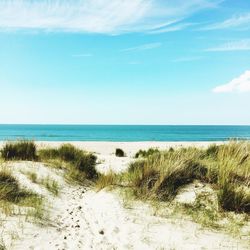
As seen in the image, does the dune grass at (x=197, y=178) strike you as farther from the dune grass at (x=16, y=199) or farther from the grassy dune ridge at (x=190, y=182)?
the dune grass at (x=16, y=199)

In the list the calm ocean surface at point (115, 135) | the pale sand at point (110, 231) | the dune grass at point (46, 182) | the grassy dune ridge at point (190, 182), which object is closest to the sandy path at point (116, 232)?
the pale sand at point (110, 231)

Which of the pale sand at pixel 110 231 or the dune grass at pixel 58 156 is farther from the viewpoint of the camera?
the dune grass at pixel 58 156

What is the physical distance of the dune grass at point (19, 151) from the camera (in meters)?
10.7

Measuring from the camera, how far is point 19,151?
1090cm

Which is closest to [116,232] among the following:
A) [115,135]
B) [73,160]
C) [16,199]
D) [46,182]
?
[16,199]

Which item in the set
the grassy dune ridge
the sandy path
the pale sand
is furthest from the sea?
the sandy path

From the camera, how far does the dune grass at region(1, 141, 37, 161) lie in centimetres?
1070

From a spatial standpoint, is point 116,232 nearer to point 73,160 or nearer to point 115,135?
point 73,160

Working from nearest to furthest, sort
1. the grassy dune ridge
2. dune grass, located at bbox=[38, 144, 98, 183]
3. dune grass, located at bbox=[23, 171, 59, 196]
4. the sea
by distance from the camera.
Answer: the grassy dune ridge → dune grass, located at bbox=[23, 171, 59, 196] → dune grass, located at bbox=[38, 144, 98, 183] → the sea

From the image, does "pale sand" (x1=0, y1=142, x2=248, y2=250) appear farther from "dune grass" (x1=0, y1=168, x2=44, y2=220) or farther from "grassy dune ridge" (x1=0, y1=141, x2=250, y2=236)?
"grassy dune ridge" (x1=0, y1=141, x2=250, y2=236)

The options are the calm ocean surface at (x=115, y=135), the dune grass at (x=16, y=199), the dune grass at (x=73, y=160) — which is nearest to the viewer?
the dune grass at (x=16, y=199)

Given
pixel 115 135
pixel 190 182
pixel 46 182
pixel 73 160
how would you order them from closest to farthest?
1. pixel 190 182
2. pixel 46 182
3. pixel 73 160
4. pixel 115 135

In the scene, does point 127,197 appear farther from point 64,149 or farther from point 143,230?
point 64,149

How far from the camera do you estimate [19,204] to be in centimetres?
601
